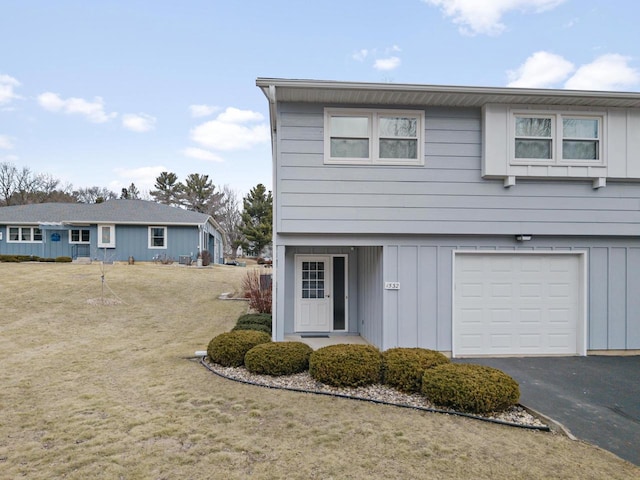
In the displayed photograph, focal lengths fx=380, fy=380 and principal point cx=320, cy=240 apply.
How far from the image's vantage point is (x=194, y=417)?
175 inches

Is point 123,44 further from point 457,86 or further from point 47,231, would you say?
point 47,231

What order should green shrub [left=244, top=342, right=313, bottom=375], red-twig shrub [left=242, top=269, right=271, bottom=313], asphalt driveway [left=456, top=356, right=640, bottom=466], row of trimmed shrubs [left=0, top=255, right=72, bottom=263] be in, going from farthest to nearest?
row of trimmed shrubs [left=0, top=255, right=72, bottom=263] → red-twig shrub [left=242, top=269, right=271, bottom=313] → green shrub [left=244, top=342, right=313, bottom=375] → asphalt driveway [left=456, top=356, right=640, bottom=466]

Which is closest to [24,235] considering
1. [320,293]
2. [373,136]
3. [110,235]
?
[110,235]

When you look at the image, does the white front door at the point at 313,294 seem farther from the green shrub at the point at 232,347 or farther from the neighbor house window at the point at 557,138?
the neighbor house window at the point at 557,138

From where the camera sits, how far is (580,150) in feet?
24.7

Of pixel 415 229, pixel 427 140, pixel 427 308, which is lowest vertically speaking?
pixel 427 308

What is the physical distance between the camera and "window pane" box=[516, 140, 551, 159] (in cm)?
743

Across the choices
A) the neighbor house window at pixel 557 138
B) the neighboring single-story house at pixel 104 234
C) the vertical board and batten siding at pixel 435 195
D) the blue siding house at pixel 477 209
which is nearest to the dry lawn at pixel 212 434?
the blue siding house at pixel 477 209

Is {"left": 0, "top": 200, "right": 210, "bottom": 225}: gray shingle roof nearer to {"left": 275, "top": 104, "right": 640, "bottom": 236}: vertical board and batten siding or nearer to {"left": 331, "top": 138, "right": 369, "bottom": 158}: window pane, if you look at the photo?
{"left": 275, "top": 104, "right": 640, "bottom": 236}: vertical board and batten siding

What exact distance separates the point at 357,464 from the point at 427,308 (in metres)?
4.40

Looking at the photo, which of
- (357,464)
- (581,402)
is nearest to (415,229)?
(581,402)

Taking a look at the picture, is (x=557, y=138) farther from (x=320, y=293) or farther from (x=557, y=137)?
(x=320, y=293)

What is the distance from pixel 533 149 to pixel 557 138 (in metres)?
0.49

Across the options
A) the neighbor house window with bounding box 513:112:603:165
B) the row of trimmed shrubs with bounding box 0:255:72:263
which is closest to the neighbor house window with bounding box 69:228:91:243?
the row of trimmed shrubs with bounding box 0:255:72:263
